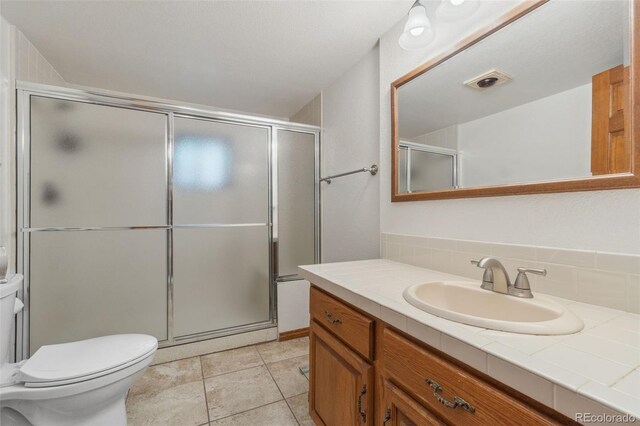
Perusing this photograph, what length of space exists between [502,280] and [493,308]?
0.33 ft

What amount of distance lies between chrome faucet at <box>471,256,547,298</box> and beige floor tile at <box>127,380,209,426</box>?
1.53m

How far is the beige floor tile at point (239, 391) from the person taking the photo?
151 centimetres

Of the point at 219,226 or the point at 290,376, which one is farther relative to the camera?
the point at 219,226

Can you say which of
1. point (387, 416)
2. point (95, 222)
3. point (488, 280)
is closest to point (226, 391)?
point (387, 416)

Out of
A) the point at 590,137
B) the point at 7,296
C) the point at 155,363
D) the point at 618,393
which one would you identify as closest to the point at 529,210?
the point at 590,137

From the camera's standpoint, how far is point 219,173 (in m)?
2.12

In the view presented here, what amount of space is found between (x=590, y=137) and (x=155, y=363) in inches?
104

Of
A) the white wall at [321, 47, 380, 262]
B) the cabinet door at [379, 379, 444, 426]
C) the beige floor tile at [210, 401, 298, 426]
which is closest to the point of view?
the cabinet door at [379, 379, 444, 426]

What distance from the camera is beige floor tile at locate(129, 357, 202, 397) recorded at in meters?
1.68

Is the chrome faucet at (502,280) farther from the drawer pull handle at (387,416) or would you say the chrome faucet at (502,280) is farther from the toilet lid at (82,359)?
the toilet lid at (82,359)

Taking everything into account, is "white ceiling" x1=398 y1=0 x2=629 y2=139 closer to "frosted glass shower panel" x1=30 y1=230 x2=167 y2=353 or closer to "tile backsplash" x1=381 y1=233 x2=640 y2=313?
"tile backsplash" x1=381 y1=233 x2=640 y2=313

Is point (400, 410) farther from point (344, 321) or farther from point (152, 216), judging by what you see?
point (152, 216)

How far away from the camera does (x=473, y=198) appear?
3.76 feet

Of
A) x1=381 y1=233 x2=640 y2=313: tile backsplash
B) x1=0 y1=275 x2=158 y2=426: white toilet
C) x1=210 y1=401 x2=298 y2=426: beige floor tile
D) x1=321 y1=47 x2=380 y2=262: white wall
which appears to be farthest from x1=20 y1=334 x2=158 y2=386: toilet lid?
x1=381 y1=233 x2=640 y2=313: tile backsplash
